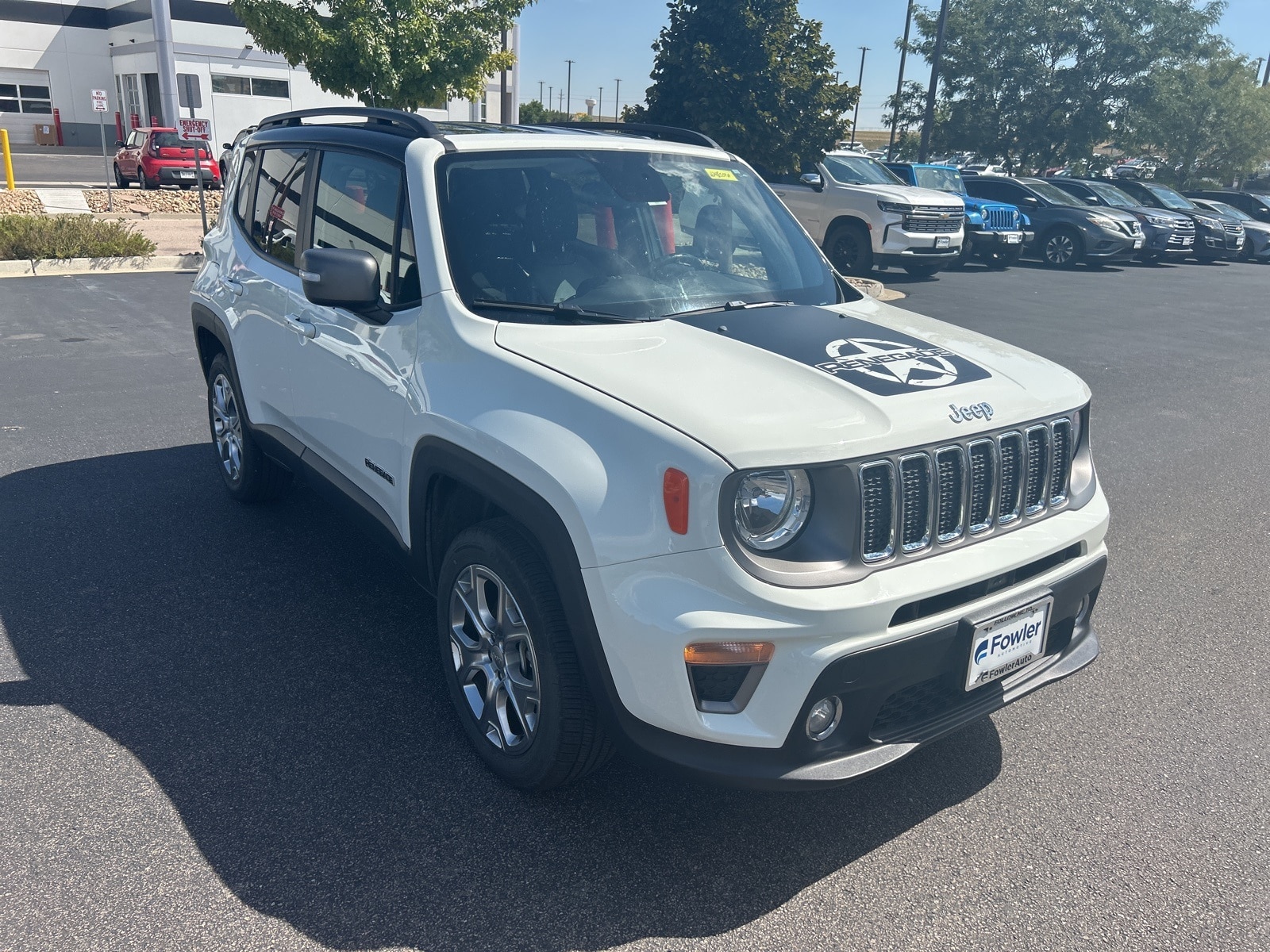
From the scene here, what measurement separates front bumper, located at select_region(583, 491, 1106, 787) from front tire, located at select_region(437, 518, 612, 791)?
0.19 meters

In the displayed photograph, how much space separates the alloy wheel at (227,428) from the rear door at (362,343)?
1.09m

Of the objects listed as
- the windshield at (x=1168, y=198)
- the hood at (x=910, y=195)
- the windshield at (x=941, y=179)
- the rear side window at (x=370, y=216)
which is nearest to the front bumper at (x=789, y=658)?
the rear side window at (x=370, y=216)

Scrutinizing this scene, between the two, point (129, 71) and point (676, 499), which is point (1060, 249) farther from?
point (129, 71)

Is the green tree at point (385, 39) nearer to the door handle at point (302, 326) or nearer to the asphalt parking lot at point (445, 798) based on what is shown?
the asphalt parking lot at point (445, 798)

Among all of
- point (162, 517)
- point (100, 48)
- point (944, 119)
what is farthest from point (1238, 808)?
point (100, 48)

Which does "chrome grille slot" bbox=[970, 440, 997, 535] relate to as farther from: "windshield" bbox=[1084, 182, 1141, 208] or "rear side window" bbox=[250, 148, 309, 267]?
"windshield" bbox=[1084, 182, 1141, 208]

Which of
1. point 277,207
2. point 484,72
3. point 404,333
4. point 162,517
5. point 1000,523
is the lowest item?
point 162,517

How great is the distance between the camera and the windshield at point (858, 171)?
56.7ft

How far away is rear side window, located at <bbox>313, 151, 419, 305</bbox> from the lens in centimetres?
353

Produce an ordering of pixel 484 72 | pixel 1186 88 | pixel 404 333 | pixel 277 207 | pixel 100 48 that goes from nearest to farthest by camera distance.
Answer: pixel 404 333 → pixel 277 207 → pixel 484 72 → pixel 1186 88 → pixel 100 48

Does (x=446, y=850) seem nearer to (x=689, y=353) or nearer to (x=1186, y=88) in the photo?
(x=689, y=353)

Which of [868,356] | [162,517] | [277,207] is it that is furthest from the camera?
[162,517]

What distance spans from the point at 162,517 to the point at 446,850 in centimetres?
317

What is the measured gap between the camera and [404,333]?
11.2ft
